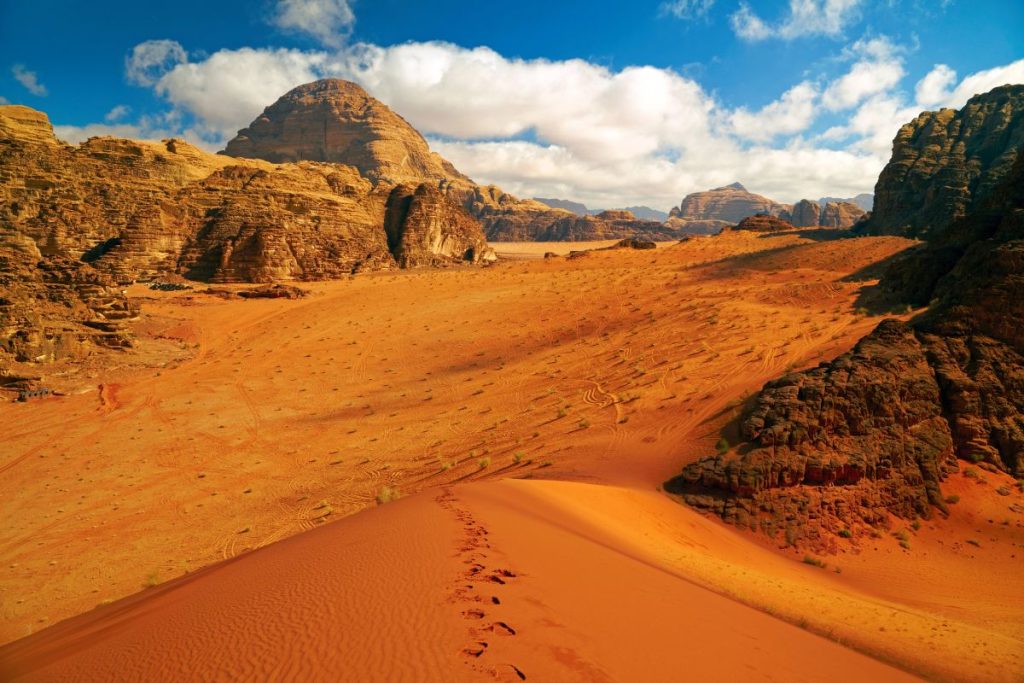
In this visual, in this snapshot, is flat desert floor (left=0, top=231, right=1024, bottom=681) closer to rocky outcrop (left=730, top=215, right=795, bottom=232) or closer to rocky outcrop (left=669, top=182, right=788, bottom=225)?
rocky outcrop (left=730, top=215, right=795, bottom=232)

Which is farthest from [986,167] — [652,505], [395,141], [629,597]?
[395,141]

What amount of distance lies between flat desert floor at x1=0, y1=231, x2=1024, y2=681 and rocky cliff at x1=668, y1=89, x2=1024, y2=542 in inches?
20.9

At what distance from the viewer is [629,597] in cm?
452

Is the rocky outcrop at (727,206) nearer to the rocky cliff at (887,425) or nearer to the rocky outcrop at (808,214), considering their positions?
the rocky outcrop at (808,214)

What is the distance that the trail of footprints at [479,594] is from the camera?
10.8 ft

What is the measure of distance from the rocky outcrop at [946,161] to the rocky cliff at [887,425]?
3455 cm

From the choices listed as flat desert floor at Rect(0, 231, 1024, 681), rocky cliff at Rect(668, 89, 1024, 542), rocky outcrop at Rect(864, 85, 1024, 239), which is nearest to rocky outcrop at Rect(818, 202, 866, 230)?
rocky outcrop at Rect(864, 85, 1024, 239)

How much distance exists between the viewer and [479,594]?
4109 millimetres

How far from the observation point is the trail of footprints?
3.29 metres

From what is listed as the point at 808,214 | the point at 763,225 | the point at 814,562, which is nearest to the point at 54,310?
the point at 814,562

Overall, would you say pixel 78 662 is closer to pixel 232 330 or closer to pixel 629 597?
pixel 629 597

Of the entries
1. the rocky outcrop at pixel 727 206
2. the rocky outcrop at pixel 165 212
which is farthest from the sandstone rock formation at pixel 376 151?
the rocky outcrop at pixel 727 206

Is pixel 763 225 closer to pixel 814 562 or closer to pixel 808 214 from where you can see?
pixel 814 562

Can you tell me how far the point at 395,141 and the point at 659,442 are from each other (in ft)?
394
